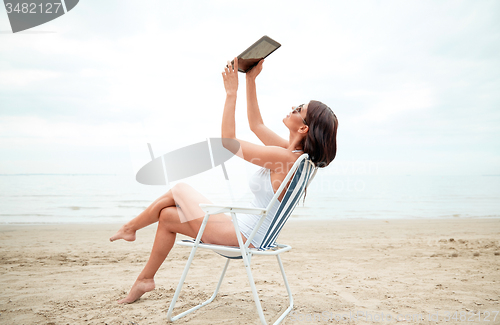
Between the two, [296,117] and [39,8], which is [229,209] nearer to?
[296,117]

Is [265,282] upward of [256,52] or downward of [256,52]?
downward

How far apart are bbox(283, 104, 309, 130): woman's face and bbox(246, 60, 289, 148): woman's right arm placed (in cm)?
45

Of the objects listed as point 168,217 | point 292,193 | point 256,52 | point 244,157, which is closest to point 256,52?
point 256,52

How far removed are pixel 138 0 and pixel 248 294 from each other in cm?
394

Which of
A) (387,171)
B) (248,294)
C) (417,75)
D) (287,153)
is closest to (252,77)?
(287,153)

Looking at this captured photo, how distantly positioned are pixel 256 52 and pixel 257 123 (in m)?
0.68

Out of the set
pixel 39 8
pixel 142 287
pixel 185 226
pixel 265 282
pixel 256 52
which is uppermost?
pixel 39 8

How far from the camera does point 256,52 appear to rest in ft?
7.54

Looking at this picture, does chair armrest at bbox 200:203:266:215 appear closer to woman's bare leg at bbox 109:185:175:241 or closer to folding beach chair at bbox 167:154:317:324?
folding beach chair at bbox 167:154:317:324

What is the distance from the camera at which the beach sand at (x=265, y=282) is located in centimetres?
239

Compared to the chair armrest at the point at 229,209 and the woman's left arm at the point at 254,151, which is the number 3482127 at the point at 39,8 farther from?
the chair armrest at the point at 229,209

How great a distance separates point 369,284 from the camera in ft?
10.5

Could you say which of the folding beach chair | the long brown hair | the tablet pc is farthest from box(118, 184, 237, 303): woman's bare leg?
the tablet pc

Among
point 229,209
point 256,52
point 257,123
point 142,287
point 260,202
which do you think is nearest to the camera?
point 229,209
